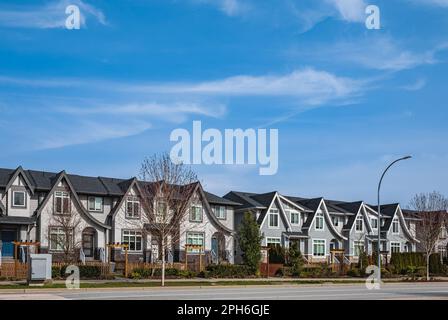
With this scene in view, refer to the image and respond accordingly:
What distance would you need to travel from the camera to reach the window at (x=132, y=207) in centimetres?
5800

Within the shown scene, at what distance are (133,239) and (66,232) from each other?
26.3 ft

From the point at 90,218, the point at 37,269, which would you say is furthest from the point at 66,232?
the point at 37,269

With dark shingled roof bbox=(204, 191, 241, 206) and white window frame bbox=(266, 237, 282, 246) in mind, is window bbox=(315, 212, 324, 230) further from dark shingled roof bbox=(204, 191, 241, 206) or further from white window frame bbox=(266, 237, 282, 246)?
dark shingled roof bbox=(204, 191, 241, 206)

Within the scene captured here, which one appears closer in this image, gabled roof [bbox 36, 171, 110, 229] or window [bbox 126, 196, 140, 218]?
gabled roof [bbox 36, 171, 110, 229]

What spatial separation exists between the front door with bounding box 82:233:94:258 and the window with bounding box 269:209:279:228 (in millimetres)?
20242

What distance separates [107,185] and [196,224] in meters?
8.77

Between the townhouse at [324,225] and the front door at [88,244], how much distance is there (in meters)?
15.7

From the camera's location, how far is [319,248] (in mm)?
73188

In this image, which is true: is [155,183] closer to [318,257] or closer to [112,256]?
[112,256]

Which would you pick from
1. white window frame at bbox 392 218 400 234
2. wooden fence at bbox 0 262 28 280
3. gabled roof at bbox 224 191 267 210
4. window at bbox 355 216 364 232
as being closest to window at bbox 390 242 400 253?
white window frame at bbox 392 218 400 234

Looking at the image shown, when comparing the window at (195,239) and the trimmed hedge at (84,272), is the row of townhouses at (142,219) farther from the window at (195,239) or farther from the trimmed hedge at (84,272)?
the trimmed hedge at (84,272)

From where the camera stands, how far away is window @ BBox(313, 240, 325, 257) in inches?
2857

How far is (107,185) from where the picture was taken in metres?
59.2

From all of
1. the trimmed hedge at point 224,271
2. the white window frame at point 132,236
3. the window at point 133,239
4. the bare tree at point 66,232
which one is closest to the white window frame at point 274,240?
the window at point 133,239
